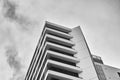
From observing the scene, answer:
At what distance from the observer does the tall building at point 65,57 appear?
121 feet

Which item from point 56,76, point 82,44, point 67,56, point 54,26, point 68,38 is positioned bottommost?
point 56,76

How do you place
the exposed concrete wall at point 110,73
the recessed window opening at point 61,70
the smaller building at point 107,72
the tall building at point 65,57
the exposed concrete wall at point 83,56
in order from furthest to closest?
the exposed concrete wall at point 110,73
the smaller building at point 107,72
the recessed window opening at point 61,70
the exposed concrete wall at point 83,56
the tall building at point 65,57

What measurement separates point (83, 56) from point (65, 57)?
417cm

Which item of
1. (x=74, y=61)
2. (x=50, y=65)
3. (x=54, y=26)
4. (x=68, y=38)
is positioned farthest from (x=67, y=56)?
(x=54, y=26)

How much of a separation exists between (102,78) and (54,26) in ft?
59.8

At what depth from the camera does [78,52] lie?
43094 millimetres

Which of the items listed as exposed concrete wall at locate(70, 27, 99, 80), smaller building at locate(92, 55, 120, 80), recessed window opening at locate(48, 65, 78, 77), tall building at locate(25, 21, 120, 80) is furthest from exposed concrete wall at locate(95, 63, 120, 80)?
recessed window opening at locate(48, 65, 78, 77)

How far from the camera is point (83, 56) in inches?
1630

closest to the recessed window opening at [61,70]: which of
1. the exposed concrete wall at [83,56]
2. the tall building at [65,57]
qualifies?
the tall building at [65,57]

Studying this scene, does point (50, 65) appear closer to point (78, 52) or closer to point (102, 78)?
point (78, 52)

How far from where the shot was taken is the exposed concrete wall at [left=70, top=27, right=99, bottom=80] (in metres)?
37.0

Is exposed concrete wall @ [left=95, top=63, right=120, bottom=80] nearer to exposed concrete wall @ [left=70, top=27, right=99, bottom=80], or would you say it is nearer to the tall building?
the tall building

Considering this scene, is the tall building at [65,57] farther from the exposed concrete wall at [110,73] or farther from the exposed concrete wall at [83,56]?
the exposed concrete wall at [110,73]

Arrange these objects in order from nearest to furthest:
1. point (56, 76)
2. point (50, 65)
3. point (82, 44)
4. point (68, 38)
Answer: point (56, 76)
point (50, 65)
point (82, 44)
point (68, 38)
